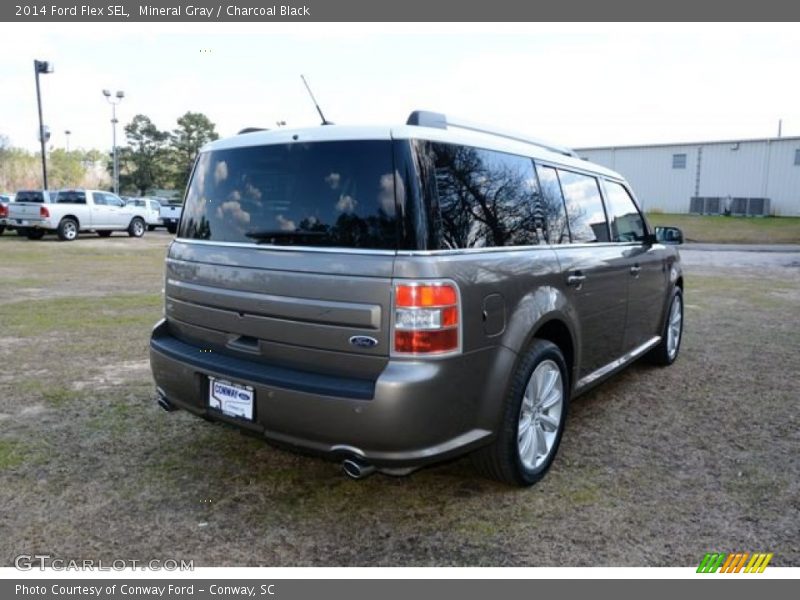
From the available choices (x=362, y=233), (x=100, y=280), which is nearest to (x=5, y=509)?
(x=362, y=233)

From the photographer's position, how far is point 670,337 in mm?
6027

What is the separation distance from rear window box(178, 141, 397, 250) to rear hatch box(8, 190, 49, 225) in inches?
796

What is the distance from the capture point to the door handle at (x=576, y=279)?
147 inches

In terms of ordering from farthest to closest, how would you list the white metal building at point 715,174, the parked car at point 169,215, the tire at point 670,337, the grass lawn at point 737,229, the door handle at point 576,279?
the white metal building at point 715,174 < the parked car at point 169,215 < the grass lawn at point 737,229 < the tire at point 670,337 < the door handle at point 576,279

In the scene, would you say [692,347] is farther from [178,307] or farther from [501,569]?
[178,307]

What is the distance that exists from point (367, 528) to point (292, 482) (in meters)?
0.65

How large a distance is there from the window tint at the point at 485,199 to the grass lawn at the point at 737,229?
26.1m

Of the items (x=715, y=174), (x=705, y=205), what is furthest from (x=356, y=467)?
(x=715, y=174)

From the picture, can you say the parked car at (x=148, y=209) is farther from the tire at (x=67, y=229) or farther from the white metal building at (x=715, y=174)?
the white metal building at (x=715, y=174)

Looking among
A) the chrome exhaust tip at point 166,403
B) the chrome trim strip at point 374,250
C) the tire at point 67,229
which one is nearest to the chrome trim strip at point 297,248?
the chrome trim strip at point 374,250

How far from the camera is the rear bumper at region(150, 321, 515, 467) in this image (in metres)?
2.70

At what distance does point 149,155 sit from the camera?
58.2m

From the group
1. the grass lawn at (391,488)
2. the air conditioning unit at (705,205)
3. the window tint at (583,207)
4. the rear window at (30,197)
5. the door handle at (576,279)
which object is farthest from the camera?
the air conditioning unit at (705,205)

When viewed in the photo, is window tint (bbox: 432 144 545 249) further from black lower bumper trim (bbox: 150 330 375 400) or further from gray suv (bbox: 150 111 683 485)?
black lower bumper trim (bbox: 150 330 375 400)
